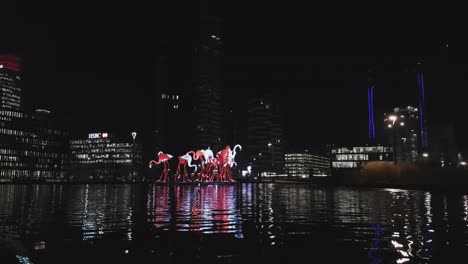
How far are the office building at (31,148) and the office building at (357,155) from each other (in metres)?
122

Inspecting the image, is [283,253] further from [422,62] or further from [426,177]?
[422,62]

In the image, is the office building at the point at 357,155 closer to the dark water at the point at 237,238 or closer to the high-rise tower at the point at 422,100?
the high-rise tower at the point at 422,100

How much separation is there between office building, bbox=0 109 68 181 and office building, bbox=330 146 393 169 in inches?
4809

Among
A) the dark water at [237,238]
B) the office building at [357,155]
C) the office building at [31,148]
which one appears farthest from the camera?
the office building at [31,148]

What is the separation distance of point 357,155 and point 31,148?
136 metres

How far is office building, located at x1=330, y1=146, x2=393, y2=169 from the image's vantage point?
16262 cm

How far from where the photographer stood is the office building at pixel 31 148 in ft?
550

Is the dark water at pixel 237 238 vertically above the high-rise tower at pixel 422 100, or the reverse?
the high-rise tower at pixel 422 100

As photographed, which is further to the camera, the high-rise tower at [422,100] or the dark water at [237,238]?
the high-rise tower at [422,100]

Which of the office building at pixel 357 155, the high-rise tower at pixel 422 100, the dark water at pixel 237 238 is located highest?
the high-rise tower at pixel 422 100

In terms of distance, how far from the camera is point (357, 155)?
168125 millimetres

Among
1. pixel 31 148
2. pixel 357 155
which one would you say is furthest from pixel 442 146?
pixel 31 148

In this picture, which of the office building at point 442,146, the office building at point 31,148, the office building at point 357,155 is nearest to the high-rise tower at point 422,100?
the office building at point 442,146

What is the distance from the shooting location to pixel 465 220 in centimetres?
2216
